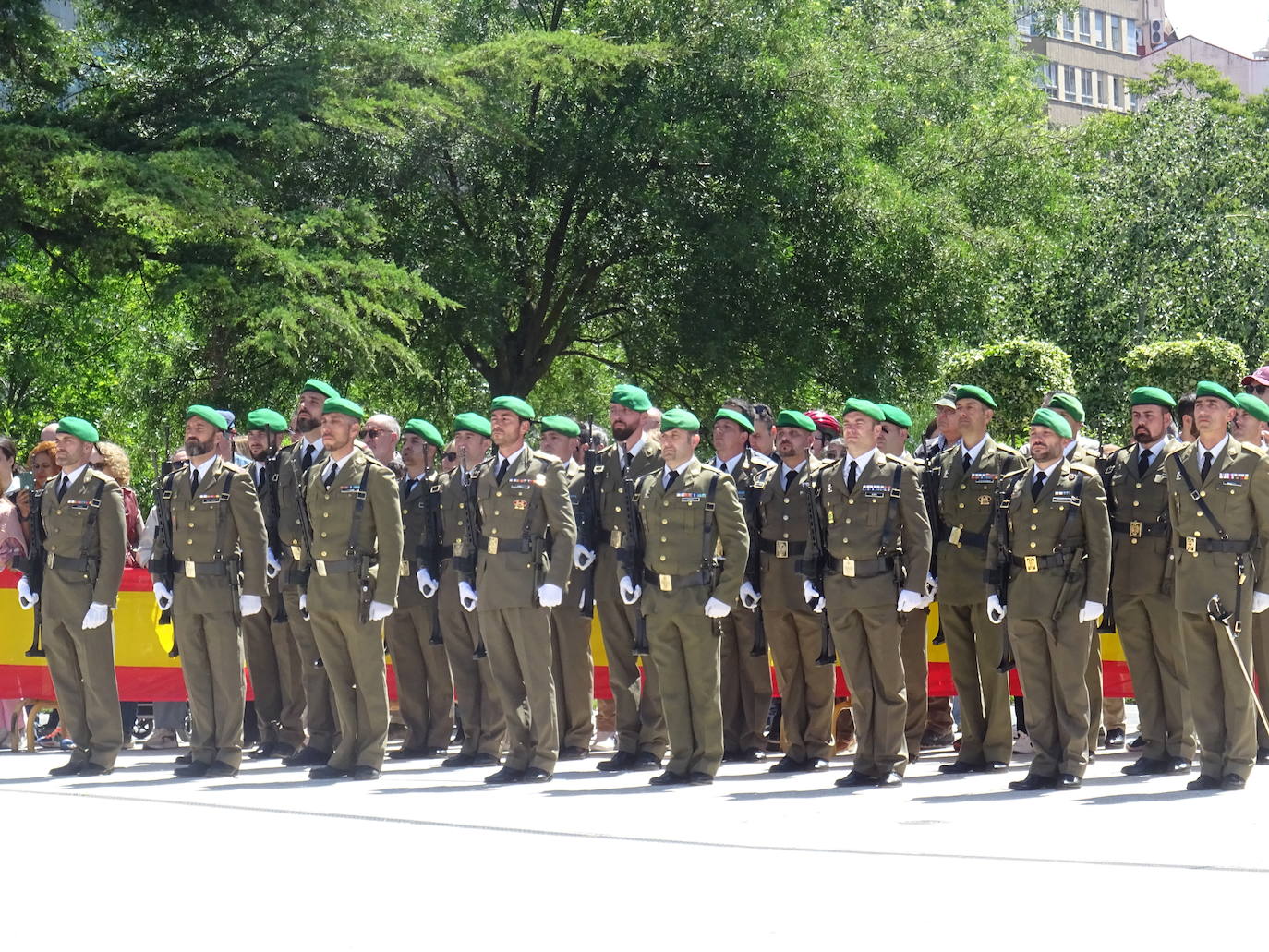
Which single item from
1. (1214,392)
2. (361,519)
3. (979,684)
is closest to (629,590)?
(361,519)

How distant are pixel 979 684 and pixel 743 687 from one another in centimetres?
162

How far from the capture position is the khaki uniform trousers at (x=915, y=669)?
1124cm

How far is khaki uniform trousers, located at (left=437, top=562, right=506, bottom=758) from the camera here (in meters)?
11.8

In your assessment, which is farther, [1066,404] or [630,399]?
[630,399]

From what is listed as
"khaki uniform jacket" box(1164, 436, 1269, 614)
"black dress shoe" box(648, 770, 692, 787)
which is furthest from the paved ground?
"khaki uniform jacket" box(1164, 436, 1269, 614)

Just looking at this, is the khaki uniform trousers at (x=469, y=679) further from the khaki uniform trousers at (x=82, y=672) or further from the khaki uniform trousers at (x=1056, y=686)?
the khaki uniform trousers at (x=1056, y=686)

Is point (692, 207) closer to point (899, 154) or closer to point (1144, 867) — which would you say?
point (899, 154)

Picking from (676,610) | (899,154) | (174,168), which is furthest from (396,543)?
(899,154)

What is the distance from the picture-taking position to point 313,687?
465 inches

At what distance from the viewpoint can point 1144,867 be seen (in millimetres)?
7035

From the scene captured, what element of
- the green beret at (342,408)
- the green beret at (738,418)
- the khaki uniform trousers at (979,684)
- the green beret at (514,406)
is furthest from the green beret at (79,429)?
the khaki uniform trousers at (979,684)

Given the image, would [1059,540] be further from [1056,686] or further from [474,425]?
[474,425]

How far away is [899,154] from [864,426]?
15.9m

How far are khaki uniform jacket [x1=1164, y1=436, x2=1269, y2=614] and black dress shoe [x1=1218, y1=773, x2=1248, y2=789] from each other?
2.63 feet
